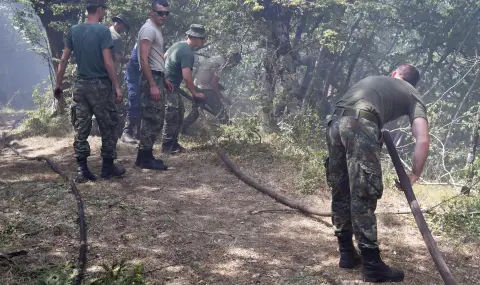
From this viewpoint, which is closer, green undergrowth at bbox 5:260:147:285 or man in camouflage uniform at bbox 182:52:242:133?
green undergrowth at bbox 5:260:147:285

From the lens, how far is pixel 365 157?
3.02 m

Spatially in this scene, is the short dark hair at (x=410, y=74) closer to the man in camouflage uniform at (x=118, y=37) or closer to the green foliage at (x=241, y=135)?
the green foliage at (x=241, y=135)

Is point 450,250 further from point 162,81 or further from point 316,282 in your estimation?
point 162,81

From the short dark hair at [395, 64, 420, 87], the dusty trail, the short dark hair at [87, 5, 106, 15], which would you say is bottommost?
the dusty trail

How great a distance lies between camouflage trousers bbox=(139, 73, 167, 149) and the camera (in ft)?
18.6

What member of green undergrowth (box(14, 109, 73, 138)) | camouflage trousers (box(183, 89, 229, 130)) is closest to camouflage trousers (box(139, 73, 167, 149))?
camouflage trousers (box(183, 89, 229, 130))

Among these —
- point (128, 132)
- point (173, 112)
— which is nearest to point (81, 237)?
point (173, 112)

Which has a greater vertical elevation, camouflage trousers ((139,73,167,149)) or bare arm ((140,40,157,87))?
bare arm ((140,40,157,87))

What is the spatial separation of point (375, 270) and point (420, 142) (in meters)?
1.01

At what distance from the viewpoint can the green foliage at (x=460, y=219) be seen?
155 inches

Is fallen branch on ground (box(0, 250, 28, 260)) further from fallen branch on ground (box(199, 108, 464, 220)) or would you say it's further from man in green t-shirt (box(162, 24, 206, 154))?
man in green t-shirt (box(162, 24, 206, 154))

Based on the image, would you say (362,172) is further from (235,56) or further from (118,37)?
(235,56)

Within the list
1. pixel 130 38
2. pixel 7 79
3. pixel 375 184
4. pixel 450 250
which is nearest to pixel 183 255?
pixel 375 184

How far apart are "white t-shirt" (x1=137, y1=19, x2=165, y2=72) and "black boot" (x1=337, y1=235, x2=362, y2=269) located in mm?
3665
